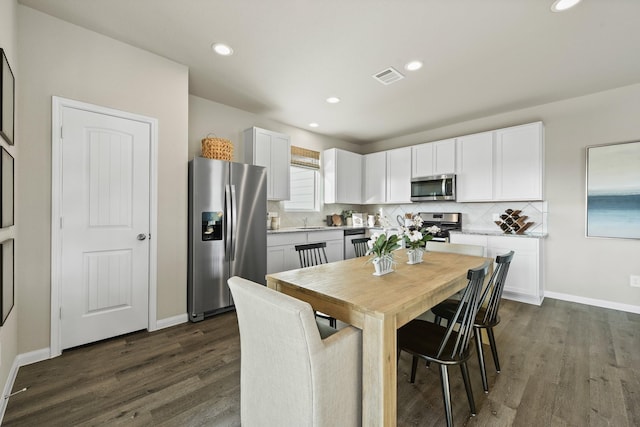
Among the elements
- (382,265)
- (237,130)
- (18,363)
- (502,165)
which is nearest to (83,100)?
(237,130)

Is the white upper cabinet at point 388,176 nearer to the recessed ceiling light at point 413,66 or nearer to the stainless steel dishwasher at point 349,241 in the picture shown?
the stainless steel dishwasher at point 349,241

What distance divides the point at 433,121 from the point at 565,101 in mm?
1634

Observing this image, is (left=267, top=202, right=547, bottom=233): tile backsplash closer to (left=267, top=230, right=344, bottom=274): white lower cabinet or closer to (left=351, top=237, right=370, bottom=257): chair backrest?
(left=267, top=230, right=344, bottom=274): white lower cabinet

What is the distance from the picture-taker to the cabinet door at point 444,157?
4.36 meters

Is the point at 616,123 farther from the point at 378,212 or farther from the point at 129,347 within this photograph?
the point at 129,347

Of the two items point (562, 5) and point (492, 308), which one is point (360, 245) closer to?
point (492, 308)

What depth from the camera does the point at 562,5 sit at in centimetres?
195

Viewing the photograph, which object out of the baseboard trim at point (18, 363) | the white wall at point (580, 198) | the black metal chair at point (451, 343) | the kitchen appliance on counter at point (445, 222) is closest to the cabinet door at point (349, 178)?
the kitchen appliance on counter at point (445, 222)

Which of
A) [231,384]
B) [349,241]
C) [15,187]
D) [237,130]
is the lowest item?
[231,384]

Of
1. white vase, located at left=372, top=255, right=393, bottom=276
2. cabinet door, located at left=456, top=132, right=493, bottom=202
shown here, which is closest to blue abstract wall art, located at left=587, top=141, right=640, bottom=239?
cabinet door, located at left=456, top=132, right=493, bottom=202

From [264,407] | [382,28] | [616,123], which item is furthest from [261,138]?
[616,123]

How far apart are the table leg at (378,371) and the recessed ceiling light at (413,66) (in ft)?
8.36

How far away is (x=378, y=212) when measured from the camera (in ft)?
18.8

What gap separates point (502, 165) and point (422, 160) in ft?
3.90
